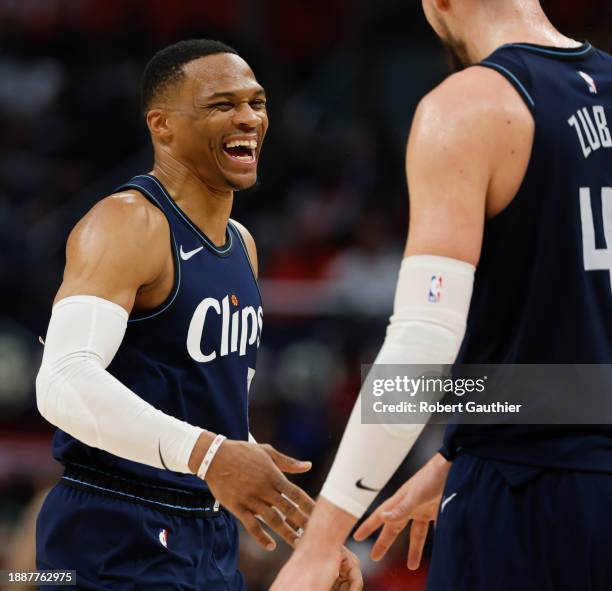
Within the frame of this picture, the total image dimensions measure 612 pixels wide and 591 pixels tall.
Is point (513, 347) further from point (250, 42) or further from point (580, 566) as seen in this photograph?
point (250, 42)

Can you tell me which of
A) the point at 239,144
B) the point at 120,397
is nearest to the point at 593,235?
the point at 120,397

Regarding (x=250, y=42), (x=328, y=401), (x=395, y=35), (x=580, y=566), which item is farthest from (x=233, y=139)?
(x=395, y=35)

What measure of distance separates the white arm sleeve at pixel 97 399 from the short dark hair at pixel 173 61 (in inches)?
42.6

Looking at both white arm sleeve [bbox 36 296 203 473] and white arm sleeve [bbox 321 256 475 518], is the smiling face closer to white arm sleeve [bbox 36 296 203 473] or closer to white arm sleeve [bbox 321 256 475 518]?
white arm sleeve [bbox 36 296 203 473]

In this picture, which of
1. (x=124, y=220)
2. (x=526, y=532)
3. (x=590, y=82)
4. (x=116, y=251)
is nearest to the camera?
(x=526, y=532)

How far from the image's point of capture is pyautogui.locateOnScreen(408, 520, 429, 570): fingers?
363cm

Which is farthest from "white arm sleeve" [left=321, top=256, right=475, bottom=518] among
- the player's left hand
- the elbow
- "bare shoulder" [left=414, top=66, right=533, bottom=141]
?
the elbow

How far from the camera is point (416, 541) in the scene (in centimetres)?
367

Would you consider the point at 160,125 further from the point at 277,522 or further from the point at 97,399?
the point at 277,522

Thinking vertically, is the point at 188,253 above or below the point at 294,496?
above

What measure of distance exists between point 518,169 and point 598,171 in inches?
9.7

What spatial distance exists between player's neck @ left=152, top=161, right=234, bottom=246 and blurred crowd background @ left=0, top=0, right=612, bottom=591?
271cm

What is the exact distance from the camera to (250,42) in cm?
1162

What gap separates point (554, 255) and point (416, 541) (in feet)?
4.24
